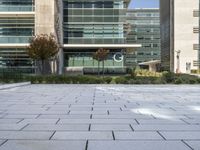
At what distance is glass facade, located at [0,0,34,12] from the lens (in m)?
50.2

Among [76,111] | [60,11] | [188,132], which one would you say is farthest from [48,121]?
[60,11]

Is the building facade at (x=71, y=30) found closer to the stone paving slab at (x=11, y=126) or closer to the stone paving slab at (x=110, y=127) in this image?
the stone paving slab at (x=11, y=126)

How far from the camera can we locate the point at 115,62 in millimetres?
55062

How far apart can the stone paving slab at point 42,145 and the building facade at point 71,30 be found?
42637 mm

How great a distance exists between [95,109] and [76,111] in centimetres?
83

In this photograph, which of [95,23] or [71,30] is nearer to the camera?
[95,23]

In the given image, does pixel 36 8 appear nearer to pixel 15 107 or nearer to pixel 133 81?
pixel 133 81

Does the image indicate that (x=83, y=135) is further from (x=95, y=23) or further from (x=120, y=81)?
(x=95, y=23)

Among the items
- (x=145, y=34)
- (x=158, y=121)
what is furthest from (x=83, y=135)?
(x=145, y=34)

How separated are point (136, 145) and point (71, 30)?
48.3 m

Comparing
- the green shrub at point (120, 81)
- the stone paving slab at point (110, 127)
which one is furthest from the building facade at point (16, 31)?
the stone paving slab at point (110, 127)

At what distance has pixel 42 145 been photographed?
7266 mm

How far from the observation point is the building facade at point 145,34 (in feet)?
425

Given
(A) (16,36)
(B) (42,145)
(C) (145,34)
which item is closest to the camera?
(B) (42,145)
